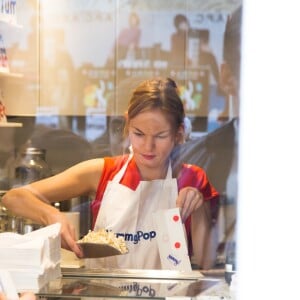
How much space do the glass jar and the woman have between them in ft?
0.05

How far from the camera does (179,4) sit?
94cm

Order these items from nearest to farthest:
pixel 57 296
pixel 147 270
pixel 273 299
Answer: pixel 273 299 → pixel 57 296 → pixel 147 270

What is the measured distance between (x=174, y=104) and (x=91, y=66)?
18 cm

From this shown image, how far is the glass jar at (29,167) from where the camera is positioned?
988 millimetres

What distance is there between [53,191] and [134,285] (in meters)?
0.26

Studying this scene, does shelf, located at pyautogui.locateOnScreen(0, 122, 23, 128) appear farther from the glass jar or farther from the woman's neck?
the woman's neck

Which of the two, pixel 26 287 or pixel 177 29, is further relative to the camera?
pixel 177 29

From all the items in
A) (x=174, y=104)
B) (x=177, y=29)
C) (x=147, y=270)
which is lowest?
(x=147, y=270)

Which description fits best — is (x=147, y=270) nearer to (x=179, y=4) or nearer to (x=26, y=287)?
(x=26, y=287)

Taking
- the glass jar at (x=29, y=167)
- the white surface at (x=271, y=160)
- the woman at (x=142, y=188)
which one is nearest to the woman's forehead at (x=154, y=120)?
the woman at (x=142, y=188)

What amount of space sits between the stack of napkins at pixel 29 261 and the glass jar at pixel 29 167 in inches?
6.5

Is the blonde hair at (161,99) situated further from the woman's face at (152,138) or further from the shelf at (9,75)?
the shelf at (9,75)

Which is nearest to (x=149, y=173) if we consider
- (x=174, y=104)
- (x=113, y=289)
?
(x=174, y=104)

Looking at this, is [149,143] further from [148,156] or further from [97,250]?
[97,250]
